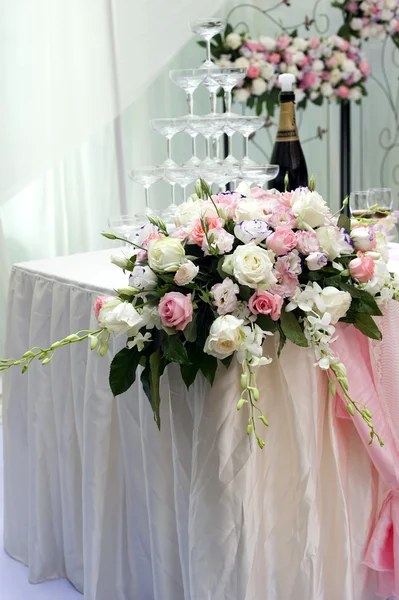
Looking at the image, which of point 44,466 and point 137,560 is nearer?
point 137,560

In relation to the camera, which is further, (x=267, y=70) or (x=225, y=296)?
(x=267, y=70)

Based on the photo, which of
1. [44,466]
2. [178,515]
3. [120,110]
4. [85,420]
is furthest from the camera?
[120,110]

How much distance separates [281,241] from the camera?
1245 mm

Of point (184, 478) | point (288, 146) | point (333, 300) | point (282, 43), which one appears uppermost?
point (282, 43)

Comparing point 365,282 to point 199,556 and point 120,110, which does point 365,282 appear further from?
point 120,110

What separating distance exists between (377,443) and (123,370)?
0.50 metres

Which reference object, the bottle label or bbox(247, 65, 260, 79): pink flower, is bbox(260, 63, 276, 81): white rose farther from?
the bottle label

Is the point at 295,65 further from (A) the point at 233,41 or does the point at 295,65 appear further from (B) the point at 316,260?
(B) the point at 316,260

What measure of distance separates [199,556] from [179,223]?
0.56 meters

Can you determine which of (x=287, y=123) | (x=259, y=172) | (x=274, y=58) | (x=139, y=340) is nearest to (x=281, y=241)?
(x=139, y=340)

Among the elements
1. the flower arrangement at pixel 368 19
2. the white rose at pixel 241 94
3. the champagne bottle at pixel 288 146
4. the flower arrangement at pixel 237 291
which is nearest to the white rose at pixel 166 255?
the flower arrangement at pixel 237 291

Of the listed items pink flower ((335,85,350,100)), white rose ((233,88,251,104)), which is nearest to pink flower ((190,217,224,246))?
white rose ((233,88,251,104))

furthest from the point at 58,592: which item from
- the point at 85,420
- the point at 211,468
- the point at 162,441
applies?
the point at 211,468

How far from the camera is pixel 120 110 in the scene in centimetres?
328
